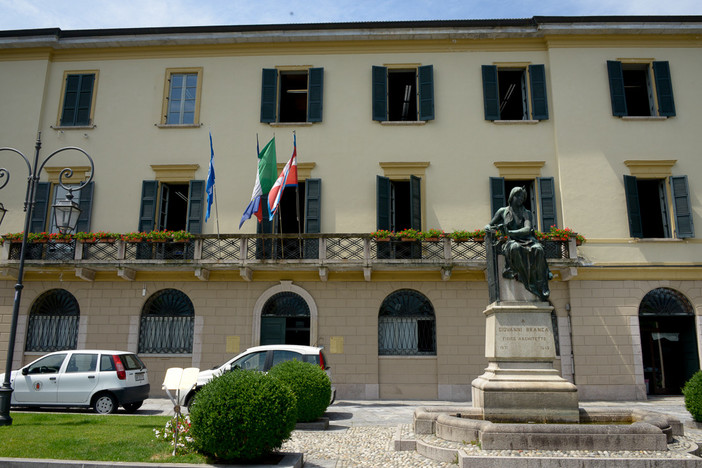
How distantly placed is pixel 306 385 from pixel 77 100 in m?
15.0

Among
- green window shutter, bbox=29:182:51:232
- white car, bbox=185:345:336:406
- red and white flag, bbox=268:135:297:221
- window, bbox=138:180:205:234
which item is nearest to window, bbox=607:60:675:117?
red and white flag, bbox=268:135:297:221

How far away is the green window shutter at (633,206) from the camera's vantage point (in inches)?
695

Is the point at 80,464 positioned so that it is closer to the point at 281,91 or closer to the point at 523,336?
the point at 523,336

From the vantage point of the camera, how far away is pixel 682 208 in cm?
1772

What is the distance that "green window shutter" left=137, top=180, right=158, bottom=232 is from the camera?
18.7 meters

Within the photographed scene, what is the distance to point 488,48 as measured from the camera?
19.6m

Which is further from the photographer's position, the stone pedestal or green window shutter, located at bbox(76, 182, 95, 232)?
green window shutter, located at bbox(76, 182, 95, 232)

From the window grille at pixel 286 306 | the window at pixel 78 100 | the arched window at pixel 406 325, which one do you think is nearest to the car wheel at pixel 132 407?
the window grille at pixel 286 306

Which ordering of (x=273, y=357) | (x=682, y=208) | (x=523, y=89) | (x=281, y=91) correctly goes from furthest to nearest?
(x=281, y=91) → (x=523, y=89) → (x=682, y=208) → (x=273, y=357)

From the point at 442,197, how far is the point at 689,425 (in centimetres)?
992

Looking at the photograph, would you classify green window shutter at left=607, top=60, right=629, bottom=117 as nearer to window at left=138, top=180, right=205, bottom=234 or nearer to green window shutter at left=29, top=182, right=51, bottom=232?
window at left=138, top=180, right=205, bottom=234

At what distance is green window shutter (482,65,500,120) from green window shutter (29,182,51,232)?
50.1 ft

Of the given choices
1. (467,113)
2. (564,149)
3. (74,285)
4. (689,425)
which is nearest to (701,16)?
(564,149)

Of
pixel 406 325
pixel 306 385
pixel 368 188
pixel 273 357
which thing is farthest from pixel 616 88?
pixel 306 385
